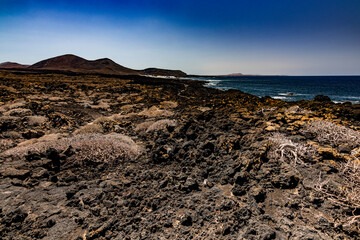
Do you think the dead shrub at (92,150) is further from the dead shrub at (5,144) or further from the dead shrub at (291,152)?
the dead shrub at (291,152)

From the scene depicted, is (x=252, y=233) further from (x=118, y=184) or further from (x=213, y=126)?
(x=213, y=126)

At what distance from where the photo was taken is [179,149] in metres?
4.95

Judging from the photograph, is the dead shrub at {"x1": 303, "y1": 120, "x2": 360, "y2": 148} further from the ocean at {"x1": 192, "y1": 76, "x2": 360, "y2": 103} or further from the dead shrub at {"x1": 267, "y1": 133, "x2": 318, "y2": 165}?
the ocean at {"x1": 192, "y1": 76, "x2": 360, "y2": 103}

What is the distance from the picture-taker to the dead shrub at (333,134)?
3861 mm

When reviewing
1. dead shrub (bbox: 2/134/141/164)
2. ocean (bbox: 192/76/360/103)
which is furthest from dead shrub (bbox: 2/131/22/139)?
ocean (bbox: 192/76/360/103)

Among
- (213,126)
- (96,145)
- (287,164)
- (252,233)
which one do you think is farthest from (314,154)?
(96,145)

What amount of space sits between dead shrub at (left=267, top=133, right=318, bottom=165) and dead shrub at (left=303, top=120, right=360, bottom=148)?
73cm

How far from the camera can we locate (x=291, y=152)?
3680 millimetres

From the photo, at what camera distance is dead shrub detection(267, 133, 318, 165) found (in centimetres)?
350

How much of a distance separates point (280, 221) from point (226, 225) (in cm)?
80

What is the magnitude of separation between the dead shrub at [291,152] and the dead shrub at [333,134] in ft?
2.39

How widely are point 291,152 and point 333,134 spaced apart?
1.56m

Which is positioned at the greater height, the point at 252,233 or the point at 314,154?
the point at 314,154

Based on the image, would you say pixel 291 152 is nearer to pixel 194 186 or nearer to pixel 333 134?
pixel 333 134
